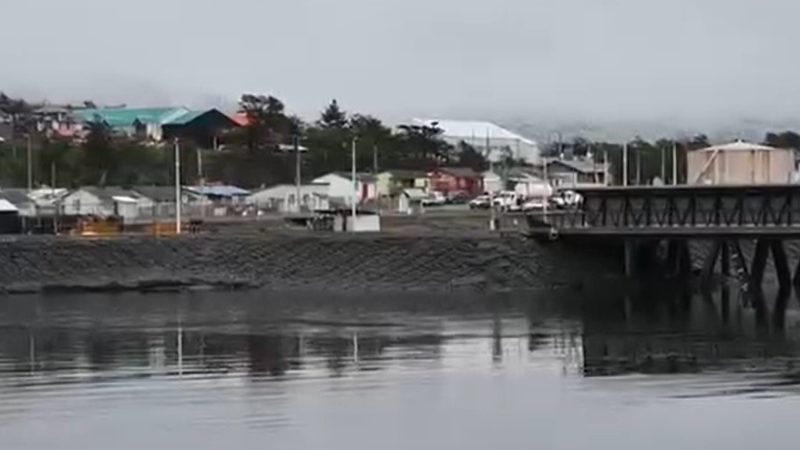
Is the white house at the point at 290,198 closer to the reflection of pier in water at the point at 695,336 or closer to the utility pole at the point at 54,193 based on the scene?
the utility pole at the point at 54,193

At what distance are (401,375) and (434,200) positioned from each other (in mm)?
59599

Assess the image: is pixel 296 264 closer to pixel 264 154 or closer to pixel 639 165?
pixel 264 154

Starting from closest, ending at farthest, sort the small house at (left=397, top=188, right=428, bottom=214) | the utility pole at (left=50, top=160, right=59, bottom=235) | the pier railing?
the pier railing < the utility pole at (left=50, top=160, right=59, bottom=235) < the small house at (left=397, top=188, right=428, bottom=214)

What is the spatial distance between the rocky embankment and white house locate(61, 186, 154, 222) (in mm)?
17144

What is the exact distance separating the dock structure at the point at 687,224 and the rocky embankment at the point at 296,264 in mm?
1276

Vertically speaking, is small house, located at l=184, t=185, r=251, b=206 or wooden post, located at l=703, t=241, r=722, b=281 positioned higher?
small house, located at l=184, t=185, r=251, b=206

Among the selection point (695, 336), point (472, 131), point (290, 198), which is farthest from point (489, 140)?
point (695, 336)

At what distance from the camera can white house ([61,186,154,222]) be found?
73.3m

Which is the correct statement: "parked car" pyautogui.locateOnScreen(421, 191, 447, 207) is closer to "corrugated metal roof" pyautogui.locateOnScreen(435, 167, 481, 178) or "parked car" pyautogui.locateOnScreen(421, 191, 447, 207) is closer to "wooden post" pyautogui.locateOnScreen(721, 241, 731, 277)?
"corrugated metal roof" pyautogui.locateOnScreen(435, 167, 481, 178)

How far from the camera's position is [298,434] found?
2247 centimetres

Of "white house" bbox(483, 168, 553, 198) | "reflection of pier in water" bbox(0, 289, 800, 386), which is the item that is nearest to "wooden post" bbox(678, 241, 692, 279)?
"reflection of pier in water" bbox(0, 289, 800, 386)

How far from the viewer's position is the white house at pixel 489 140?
14069 centimetres

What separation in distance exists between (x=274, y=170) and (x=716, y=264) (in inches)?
1866

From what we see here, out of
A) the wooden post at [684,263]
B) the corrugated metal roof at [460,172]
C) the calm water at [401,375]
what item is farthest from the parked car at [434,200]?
the calm water at [401,375]
